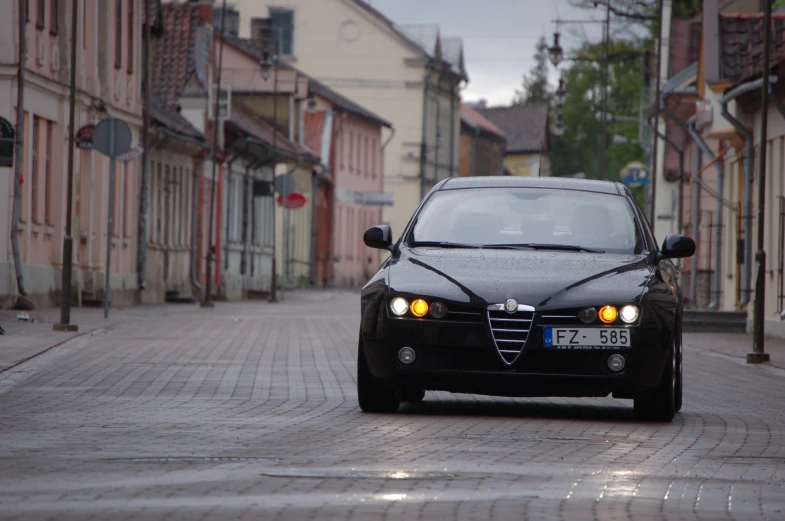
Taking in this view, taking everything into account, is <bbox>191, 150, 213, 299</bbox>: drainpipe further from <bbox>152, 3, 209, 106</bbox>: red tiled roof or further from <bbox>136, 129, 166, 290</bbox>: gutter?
<bbox>136, 129, 166, 290</bbox>: gutter

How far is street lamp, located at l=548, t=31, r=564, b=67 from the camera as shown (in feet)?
175

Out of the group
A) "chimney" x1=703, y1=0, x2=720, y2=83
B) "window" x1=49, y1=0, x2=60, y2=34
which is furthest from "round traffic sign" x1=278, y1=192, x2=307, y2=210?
"window" x1=49, y1=0, x2=60, y2=34

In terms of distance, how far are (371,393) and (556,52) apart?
41.6 metres

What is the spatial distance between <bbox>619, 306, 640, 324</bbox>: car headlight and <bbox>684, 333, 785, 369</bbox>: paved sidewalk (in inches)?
A: 377

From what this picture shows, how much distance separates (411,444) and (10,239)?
21754 mm

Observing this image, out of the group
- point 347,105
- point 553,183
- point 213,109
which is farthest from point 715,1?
point 347,105

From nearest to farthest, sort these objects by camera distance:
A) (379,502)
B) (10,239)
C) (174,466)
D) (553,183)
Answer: (379,502), (174,466), (553,183), (10,239)

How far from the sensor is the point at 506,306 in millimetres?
11938

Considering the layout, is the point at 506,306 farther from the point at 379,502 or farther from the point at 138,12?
the point at 138,12

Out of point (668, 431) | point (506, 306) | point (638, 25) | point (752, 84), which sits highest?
point (638, 25)

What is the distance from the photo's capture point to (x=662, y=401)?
495 inches

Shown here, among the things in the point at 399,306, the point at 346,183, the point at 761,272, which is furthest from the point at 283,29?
the point at 399,306

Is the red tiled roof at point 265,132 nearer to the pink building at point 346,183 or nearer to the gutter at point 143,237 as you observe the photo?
the pink building at point 346,183

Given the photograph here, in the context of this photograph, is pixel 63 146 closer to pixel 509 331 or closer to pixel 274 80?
pixel 509 331
